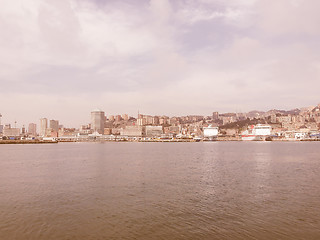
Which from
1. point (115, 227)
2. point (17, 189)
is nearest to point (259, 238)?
point (115, 227)

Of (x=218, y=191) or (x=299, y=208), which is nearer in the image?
(x=299, y=208)

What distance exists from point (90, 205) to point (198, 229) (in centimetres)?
1090

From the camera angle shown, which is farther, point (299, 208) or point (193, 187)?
point (193, 187)

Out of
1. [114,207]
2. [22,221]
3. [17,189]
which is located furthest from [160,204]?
[17,189]

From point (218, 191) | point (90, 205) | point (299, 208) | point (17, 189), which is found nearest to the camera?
point (299, 208)

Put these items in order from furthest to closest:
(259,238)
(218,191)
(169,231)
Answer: (218,191) < (169,231) < (259,238)

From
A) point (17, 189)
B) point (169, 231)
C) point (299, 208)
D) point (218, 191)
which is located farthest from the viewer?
point (17, 189)

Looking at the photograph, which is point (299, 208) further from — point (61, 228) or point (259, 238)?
point (61, 228)

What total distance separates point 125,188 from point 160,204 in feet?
26.9

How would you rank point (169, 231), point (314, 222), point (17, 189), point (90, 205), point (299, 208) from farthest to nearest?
point (17, 189), point (90, 205), point (299, 208), point (314, 222), point (169, 231)

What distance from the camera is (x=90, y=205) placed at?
22891mm

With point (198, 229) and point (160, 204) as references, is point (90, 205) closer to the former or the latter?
point (160, 204)

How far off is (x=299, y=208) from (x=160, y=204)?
39.6 ft

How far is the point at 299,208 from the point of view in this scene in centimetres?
2120
